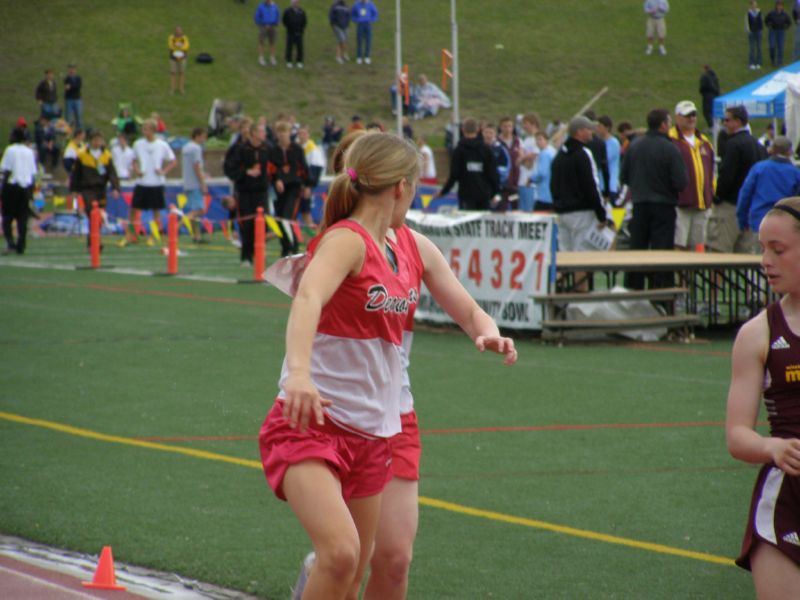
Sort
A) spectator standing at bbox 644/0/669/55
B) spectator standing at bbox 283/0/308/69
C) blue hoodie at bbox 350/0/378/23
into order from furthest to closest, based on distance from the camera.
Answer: spectator standing at bbox 644/0/669/55, blue hoodie at bbox 350/0/378/23, spectator standing at bbox 283/0/308/69

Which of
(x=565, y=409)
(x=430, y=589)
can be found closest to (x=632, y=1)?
(x=565, y=409)

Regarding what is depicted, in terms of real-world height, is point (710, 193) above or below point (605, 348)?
above

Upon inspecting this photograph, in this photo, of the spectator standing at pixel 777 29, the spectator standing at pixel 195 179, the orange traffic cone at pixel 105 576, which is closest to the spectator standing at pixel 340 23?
the spectator standing at pixel 777 29

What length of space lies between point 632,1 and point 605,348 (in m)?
48.5

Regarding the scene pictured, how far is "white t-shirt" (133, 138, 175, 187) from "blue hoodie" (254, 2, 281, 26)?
71.3ft

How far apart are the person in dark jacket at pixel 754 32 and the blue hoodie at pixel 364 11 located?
1226cm

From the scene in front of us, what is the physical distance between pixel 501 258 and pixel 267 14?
35192 millimetres

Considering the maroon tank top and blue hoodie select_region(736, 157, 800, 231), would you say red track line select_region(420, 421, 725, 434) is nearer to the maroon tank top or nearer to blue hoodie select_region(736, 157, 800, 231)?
blue hoodie select_region(736, 157, 800, 231)

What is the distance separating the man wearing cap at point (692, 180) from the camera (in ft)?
53.6

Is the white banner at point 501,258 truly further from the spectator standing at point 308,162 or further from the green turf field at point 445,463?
the spectator standing at point 308,162

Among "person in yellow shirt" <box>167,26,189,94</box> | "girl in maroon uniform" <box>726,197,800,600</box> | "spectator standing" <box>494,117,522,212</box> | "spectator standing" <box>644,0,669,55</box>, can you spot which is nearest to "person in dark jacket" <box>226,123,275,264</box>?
"spectator standing" <box>494,117,522,212</box>

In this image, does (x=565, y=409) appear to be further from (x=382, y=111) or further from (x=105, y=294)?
(x=382, y=111)

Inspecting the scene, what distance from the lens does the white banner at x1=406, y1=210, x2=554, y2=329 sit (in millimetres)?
13906

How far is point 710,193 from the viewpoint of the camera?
16703 millimetres
